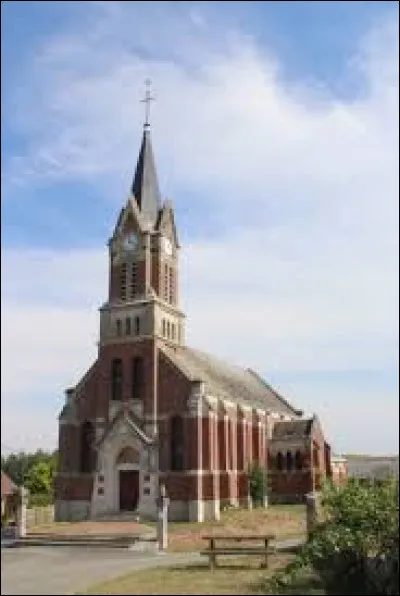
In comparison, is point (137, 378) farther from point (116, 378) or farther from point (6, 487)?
point (6, 487)

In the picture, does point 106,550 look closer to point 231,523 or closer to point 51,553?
point 51,553

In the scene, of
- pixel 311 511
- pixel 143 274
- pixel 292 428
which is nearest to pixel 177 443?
pixel 143 274

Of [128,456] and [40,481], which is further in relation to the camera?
[40,481]

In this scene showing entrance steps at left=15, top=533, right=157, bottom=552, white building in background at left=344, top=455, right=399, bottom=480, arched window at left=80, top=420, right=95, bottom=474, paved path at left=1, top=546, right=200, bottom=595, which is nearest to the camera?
paved path at left=1, top=546, right=200, bottom=595

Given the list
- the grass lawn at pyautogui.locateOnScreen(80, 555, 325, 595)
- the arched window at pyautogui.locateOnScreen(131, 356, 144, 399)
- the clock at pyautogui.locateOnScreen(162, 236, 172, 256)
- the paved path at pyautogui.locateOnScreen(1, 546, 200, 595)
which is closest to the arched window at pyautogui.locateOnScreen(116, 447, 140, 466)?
the arched window at pyautogui.locateOnScreen(131, 356, 144, 399)

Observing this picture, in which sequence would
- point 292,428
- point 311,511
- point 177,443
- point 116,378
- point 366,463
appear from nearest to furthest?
point 311,511
point 177,443
point 116,378
point 292,428
point 366,463

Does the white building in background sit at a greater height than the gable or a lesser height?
lesser

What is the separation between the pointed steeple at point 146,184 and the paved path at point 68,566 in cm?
2567

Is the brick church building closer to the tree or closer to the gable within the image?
the gable

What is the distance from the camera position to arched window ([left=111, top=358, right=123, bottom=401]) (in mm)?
49250

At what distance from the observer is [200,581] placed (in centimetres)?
2128

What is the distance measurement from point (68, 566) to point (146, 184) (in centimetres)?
3374

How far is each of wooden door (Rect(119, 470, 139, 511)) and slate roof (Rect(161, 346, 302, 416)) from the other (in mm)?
6869

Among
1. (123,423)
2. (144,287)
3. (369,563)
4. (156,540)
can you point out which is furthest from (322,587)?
(144,287)
